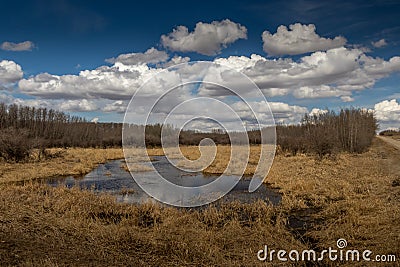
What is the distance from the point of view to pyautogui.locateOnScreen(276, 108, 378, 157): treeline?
113 ft

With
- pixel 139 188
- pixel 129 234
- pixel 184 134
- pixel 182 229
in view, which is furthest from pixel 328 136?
pixel 184 134

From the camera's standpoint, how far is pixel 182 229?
1078cm

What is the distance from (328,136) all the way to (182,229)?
90.7 feet

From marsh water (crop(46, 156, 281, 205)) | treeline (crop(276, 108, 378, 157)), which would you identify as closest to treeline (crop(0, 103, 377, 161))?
treeline (crop(276, 108, 378, 157))

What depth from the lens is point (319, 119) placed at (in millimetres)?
53781

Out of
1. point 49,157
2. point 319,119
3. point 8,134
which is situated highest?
point 319,119

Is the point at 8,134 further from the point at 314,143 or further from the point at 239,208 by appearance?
the point at 314,143

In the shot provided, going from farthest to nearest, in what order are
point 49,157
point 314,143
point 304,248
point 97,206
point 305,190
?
point 49,157
point 314,143
point 305,190
point 97,206
point 304,248

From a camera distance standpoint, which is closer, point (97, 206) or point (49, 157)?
point (97, 206)

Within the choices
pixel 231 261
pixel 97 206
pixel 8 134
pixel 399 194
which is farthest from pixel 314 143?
pixel 8 134

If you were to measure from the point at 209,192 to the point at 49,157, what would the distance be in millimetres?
25630

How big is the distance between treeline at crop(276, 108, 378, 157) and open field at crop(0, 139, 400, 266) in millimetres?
17587

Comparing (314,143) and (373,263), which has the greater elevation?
(314,143)

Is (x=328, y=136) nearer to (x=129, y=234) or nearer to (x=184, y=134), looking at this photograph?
(x=129, y=234)
